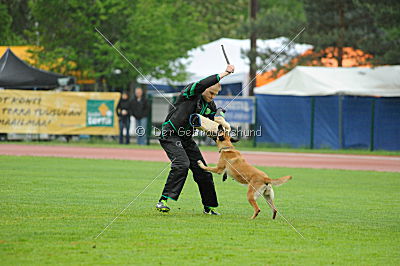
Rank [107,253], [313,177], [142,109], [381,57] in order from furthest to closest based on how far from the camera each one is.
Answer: [381,57] → [142,109] → [313,177] → [107,253]

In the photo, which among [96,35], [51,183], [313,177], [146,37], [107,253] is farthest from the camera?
[146,37]

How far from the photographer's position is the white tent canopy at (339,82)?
103 feet

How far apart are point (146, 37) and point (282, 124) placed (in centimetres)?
1146

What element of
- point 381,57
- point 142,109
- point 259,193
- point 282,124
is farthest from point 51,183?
point 381,57

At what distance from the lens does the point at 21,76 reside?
32.1m

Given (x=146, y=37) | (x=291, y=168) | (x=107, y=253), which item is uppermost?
(x=146, y=37)

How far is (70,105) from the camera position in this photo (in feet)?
103

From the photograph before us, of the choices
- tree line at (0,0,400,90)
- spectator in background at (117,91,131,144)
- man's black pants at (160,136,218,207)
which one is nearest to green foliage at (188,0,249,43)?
tree line at (0,0,400,90)

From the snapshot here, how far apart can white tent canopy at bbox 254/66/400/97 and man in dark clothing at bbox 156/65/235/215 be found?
21.0 meters

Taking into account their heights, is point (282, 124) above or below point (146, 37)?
below

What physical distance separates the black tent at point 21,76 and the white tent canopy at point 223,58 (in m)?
7.26

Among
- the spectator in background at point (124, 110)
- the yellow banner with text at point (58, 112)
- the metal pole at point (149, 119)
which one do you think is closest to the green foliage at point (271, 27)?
the metal pole at point (149, 119)

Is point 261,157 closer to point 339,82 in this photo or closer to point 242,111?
point 242,111

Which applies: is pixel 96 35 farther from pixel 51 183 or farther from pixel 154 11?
pixel 51 183
